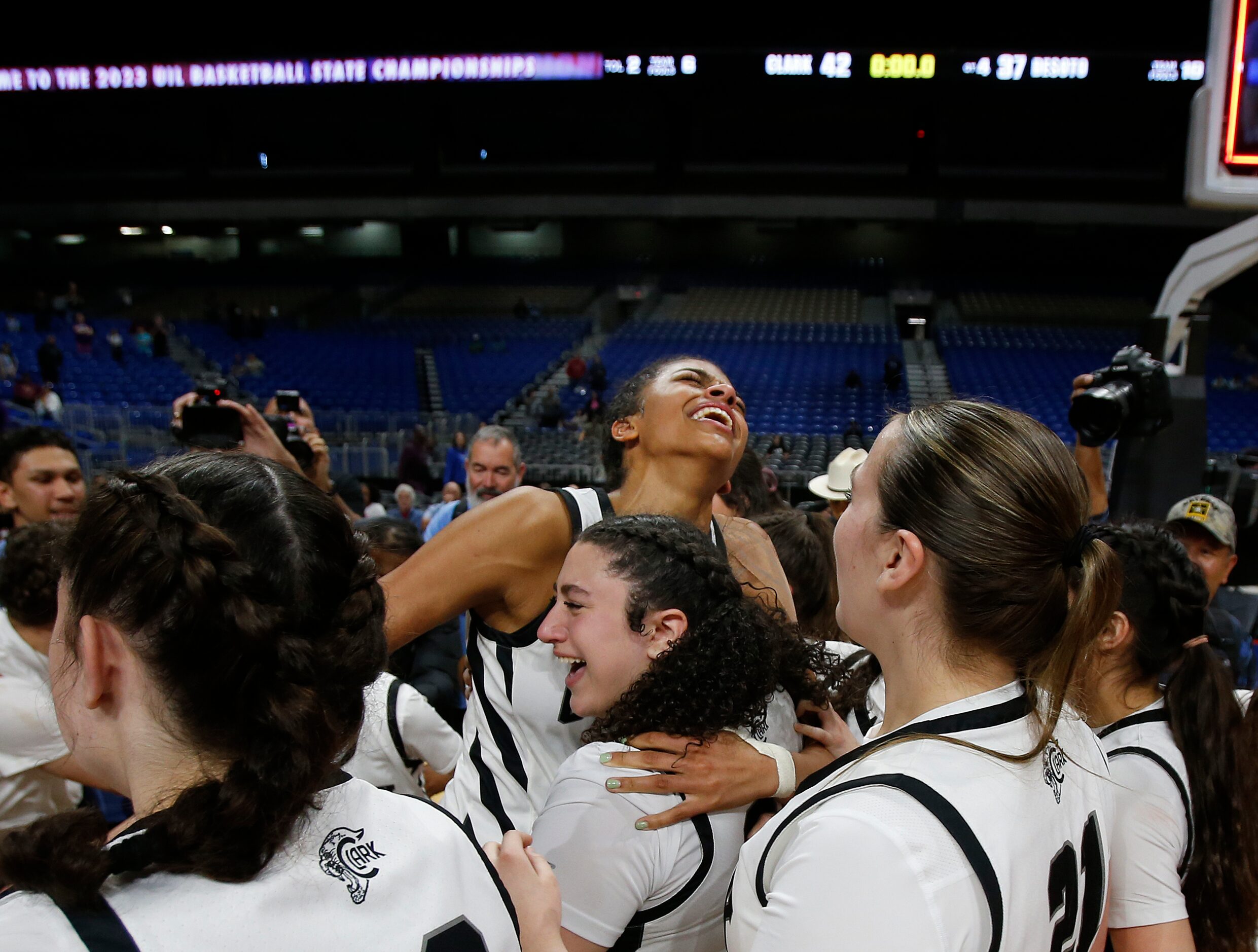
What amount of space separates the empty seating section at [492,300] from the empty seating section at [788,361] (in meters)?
2.75

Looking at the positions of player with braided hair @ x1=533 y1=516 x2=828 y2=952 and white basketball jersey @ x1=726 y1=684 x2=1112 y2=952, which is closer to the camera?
white basketball jersey @ x1=726 y1=684 x2=1112 y2=952

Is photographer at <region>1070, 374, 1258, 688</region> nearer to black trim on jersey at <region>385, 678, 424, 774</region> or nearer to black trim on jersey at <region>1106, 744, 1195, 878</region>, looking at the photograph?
black trim on jersey at <region>1106, 744, 1195, 878</region>

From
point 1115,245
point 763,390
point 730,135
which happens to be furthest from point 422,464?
point 1115,245

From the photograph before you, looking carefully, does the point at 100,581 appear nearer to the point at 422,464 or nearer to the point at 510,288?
the point at 422,464

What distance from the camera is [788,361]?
1739cm

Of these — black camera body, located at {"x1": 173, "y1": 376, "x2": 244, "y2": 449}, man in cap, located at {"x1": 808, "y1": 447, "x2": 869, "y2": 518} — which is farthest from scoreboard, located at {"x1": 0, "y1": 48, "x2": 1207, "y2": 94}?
black camera body, located at {"x1": 173, "y1": 376, "x2": 244, "y2": 449}

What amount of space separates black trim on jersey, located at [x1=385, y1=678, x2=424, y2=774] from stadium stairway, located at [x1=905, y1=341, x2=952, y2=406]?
1409 centimetres

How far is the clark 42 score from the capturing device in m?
19.2

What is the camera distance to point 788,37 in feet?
66.7

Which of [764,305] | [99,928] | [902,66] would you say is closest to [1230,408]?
[902,66]

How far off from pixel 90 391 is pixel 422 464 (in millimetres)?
8467

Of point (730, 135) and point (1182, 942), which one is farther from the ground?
point (730, 135)

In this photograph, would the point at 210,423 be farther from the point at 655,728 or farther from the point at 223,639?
the point at 223,639

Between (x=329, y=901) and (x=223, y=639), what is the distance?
28 centimetres
